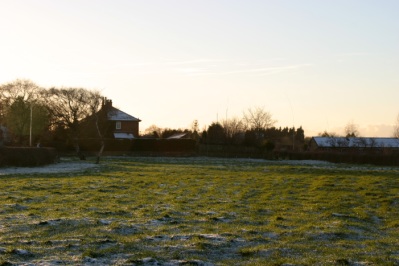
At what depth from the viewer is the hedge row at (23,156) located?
33688 mm

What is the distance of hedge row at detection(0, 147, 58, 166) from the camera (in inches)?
1326

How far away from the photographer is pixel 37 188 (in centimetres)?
1939

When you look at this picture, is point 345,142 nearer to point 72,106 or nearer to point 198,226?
point 72,106

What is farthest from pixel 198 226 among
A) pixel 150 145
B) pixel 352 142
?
pixel 352 142

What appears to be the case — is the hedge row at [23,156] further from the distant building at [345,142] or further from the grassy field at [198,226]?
the distant building at [345,142]

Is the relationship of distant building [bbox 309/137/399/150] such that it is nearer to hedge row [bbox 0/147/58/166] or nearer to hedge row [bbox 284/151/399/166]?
hedge row [bbox 284/151/399/166]

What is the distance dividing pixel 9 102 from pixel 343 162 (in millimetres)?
43835

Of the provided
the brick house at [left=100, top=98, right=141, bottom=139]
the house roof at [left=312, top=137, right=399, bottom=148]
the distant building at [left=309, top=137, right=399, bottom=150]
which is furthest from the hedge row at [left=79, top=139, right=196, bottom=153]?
the house roof at [left=312, top=137, right=399, bottom=148]

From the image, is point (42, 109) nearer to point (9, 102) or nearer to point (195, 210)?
point (9, 102)

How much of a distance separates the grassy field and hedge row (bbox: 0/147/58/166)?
15.2 metres

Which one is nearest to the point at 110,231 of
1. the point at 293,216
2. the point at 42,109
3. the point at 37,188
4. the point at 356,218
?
the point at 293,216

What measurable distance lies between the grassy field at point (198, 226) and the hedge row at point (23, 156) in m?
15.2

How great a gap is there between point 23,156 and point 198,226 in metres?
26.7

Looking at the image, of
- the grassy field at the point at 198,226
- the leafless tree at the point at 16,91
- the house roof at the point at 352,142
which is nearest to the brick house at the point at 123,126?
the leafless tree at the point at 16,91
